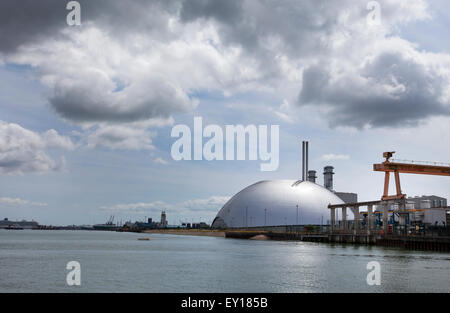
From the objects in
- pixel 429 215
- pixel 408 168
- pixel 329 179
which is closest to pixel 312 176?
pixel 329 179

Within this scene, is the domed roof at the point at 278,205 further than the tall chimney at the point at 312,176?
No

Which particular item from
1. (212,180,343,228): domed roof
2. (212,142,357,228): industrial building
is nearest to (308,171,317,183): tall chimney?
(212,142,357,228): industrial building

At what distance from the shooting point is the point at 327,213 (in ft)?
554

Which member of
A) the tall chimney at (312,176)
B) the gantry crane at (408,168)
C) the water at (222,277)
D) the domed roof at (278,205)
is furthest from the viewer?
the tall chimney at (312,176)

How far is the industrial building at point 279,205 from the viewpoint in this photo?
165 metres

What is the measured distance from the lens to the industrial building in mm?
165125

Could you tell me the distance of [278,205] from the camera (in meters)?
168

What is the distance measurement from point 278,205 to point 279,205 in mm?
363

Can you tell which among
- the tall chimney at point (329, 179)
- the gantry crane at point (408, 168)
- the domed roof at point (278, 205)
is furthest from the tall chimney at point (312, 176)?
the gantry crane at point (408, 168)

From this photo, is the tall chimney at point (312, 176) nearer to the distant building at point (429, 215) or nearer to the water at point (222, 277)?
the distant building at point (429, 215)

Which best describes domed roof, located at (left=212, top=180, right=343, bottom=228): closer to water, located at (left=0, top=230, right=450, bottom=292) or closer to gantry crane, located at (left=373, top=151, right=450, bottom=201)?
gantry crane, located at (left=373, top=151, right=450, bottom=201)
